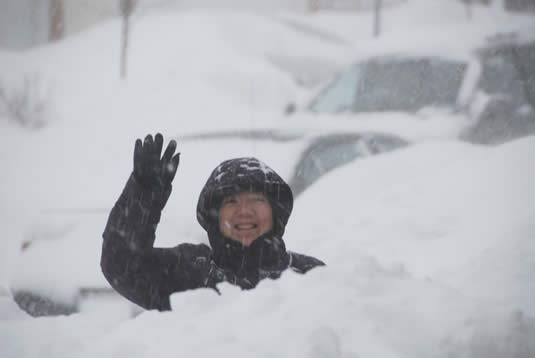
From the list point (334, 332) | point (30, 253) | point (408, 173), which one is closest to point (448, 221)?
point (408, 173)

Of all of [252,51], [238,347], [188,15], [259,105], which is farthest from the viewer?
[188,15]

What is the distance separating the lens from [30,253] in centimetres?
272

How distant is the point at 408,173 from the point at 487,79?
215 cm

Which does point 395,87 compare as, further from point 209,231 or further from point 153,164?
point 153,164

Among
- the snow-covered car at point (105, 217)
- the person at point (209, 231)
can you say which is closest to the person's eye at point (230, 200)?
the person at point (209, 231)

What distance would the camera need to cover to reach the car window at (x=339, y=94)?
209 inches

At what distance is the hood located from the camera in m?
1.67

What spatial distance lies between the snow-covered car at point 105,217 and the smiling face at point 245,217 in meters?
0.91

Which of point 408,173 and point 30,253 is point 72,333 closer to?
point 30,253

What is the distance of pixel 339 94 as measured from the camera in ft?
18.2

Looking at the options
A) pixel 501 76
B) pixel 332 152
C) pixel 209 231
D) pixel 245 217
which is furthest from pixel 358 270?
pixel 501 76

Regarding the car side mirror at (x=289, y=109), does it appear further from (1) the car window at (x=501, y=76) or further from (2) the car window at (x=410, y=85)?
(1) the car window at (x=501, y=76)

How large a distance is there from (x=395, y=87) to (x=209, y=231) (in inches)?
155

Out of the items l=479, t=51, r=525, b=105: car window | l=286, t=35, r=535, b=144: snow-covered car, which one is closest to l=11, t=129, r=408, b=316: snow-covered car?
l=286, t=35, r=535, b=144: snow-covered car
